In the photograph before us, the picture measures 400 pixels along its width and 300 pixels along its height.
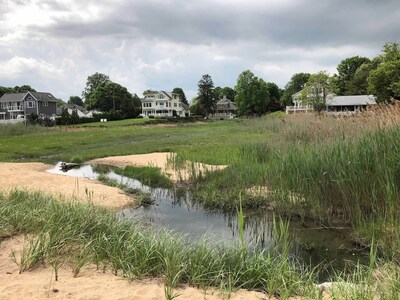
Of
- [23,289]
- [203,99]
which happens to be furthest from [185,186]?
[203,99]

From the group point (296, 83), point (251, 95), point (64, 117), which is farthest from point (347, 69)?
point (64, 117)

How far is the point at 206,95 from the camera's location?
85938 mm

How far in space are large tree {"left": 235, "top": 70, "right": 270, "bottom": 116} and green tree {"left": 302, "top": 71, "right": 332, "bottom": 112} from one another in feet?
84.2

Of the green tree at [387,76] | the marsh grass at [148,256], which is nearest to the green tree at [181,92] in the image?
the green tree at [387,76]

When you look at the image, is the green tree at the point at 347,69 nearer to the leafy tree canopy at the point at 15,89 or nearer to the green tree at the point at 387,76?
the green tree at the point at 387,76

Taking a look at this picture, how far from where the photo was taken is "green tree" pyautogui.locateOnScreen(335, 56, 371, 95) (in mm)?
81625

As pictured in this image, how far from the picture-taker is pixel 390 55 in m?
46.3

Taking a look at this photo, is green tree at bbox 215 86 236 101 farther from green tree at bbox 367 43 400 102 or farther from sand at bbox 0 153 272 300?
sand at bbox 0 153 272 300

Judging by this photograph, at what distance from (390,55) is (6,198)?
48591 millimetres

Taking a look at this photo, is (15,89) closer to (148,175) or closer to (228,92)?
(228,92)

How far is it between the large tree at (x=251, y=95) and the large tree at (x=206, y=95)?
28.1 feet

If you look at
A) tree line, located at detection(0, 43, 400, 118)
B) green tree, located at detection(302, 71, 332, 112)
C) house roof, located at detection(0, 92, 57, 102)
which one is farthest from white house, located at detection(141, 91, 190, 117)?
green tree, located at detection(302, 71, 332, 112)

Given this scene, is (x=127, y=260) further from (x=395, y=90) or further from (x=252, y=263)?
(x=395, y=90)

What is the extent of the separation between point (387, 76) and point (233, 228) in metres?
41.3
